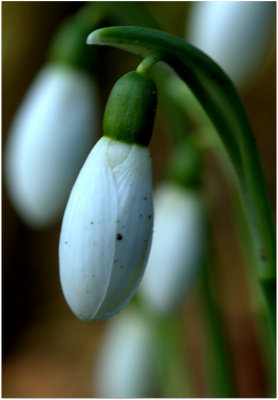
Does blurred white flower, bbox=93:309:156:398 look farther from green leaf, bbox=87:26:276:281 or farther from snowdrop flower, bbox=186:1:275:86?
green leaf, bbox=87:26:276:281

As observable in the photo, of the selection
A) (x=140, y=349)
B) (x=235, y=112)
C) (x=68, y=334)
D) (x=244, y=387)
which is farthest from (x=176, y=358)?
(x=68, y=334)

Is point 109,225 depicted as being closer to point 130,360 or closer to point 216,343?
point 216,343

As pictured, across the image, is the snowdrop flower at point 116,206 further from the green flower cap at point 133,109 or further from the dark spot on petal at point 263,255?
the dark spot on petal at point 263,255

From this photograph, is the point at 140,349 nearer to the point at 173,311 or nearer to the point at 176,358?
the point at 176,358

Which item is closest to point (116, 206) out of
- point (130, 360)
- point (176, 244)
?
point (176, 244)

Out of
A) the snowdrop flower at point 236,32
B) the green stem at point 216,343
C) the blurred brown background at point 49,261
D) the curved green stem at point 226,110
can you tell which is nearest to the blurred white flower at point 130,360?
the green stem at point 216,343
